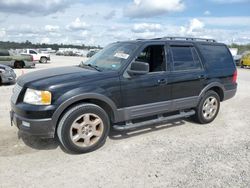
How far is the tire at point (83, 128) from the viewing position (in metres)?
4.14

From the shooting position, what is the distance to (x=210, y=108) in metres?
6.18

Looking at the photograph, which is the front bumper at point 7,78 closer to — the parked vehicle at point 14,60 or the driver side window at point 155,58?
the driver side window at point 155,58

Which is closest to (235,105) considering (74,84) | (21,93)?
(74,84)

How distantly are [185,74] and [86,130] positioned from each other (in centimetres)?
243

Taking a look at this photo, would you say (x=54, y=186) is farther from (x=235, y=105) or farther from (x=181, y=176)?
(x=235, y=105)

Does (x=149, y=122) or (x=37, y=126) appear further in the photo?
(x=149, y=122)

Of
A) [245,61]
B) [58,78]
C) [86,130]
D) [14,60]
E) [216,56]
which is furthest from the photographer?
[245,61]

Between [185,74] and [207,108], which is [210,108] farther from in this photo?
[185,74]

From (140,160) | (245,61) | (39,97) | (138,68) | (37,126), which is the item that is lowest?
(140,160)

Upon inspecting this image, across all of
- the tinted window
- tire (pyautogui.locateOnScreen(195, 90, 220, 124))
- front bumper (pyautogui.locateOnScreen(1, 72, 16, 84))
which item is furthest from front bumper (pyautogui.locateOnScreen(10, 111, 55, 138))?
front bumper (pyautogui.locateOnScreen(1, 72, 16, 84))

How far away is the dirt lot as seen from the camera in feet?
11.6

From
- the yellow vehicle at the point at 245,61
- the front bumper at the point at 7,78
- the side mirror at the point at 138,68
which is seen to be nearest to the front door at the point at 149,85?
the side mirror at the point at 138,68

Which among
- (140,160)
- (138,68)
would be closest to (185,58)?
(138,68)

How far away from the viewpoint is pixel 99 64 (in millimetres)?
5180
